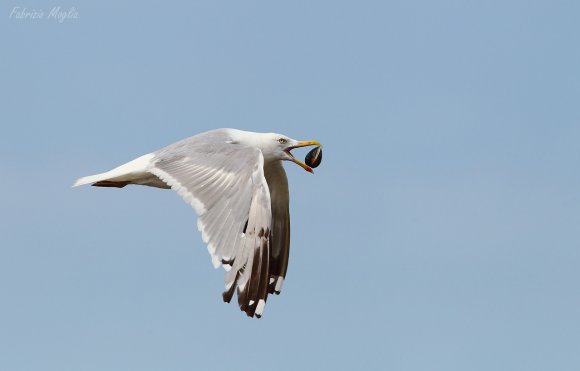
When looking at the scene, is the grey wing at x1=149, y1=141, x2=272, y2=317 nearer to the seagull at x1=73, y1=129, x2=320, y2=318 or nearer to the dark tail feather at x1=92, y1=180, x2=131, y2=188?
the seagull at x1=73, y1=129, x2=320, y2=318

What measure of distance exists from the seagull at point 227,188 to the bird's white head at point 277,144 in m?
0.01

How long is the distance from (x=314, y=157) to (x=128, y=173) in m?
2.01

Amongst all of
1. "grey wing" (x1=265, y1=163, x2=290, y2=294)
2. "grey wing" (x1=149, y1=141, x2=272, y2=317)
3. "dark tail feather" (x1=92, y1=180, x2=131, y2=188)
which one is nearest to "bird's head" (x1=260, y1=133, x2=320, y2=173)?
"grey wing" (x1=265, y1=163, x2=290, y2=294)

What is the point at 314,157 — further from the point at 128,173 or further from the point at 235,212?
the point at 235,212

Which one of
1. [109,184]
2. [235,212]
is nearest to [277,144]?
[109,184]

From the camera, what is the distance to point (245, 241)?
11727 mm

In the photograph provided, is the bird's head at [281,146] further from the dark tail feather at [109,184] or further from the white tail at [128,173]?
the dark tail feather at [109,184]

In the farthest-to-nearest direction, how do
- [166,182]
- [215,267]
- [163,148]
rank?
[163,148], [166,182], [215,267]

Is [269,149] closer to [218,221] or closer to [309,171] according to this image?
[309,171]

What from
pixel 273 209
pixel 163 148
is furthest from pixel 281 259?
pixel 163 148

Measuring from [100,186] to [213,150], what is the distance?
1.48 metres

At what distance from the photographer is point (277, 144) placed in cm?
1372

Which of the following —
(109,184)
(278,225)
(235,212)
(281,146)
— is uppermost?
(281,146)

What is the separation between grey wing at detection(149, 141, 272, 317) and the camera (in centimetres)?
1155
